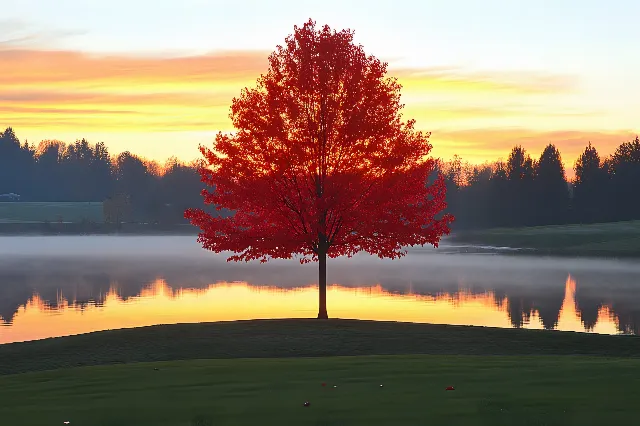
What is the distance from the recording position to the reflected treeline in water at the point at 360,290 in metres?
45.0

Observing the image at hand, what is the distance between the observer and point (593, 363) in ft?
65.6

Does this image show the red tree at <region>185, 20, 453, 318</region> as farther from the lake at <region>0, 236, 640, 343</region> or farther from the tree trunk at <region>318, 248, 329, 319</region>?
the lake at <region>0, 236, 640, 343</region>

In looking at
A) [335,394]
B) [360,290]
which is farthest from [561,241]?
[335,394]

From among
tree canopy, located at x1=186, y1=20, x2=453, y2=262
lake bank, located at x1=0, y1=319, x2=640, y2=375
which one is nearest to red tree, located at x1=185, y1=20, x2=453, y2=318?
tree canopy, located at x1=186, y1=20, x2=453, y2=262

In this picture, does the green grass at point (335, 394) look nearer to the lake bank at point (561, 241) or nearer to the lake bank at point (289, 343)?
the lake bank at point (289, 343)

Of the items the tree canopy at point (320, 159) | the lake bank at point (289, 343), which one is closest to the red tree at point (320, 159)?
the tree canopy at point (320, 159)

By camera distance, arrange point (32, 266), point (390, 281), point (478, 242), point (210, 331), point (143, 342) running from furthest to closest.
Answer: point (478, 242), point (32, 266), point (390, 281), point (210, 331), point (143, 342)

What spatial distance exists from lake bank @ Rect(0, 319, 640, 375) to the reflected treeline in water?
967 centimetres

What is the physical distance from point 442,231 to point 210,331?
957 cm

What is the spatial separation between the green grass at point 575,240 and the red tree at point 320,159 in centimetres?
7569

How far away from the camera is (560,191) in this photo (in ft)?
504

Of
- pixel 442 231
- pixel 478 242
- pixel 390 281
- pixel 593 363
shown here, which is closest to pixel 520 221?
pixel 478 242

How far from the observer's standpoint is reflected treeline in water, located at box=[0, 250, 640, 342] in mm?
45031

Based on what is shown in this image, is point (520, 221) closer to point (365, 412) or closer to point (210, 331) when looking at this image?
point (210, 331)
